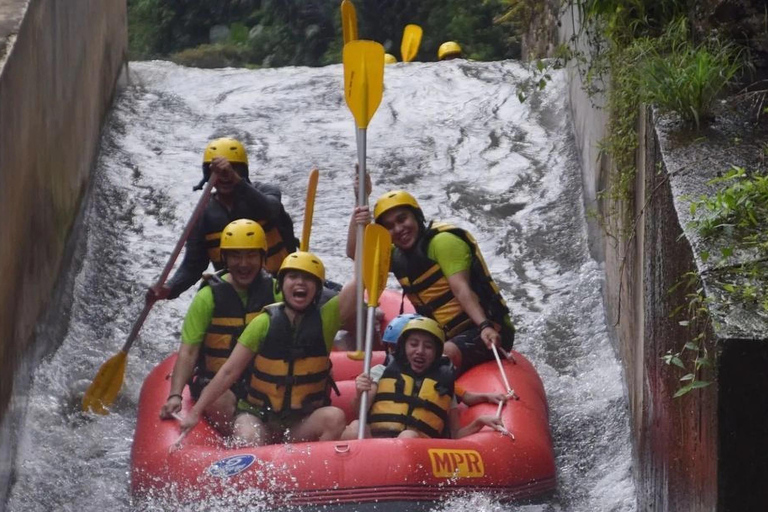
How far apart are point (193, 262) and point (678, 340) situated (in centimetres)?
344

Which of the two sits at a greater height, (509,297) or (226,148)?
(226,148)

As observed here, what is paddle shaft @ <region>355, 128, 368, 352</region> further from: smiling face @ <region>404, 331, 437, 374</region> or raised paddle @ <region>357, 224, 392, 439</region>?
A: smiling face @ <region>404, 331, 437, 374</region>

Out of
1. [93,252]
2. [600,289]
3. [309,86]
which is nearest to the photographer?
[600,289]

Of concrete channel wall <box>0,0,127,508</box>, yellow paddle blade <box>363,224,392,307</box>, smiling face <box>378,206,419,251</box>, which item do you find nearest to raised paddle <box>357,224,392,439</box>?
yellow paddle blade <box>363,224,392,307</box>

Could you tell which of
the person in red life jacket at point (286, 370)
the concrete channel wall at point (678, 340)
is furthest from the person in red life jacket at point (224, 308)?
the concrete channel wall at point (678, 340)

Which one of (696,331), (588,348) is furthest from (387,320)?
(696,331)

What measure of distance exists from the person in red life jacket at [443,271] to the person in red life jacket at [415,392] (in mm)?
716

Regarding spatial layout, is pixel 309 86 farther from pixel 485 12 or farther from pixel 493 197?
pixel 485 12

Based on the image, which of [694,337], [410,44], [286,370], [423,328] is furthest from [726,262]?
[410,44]

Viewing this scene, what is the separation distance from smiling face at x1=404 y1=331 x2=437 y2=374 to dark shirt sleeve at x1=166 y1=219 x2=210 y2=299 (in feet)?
5.65

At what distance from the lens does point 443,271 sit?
652cm

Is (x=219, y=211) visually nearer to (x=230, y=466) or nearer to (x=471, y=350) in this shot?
(x=471, y=350)

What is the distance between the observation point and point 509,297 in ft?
26.8

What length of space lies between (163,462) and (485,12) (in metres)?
13.3
